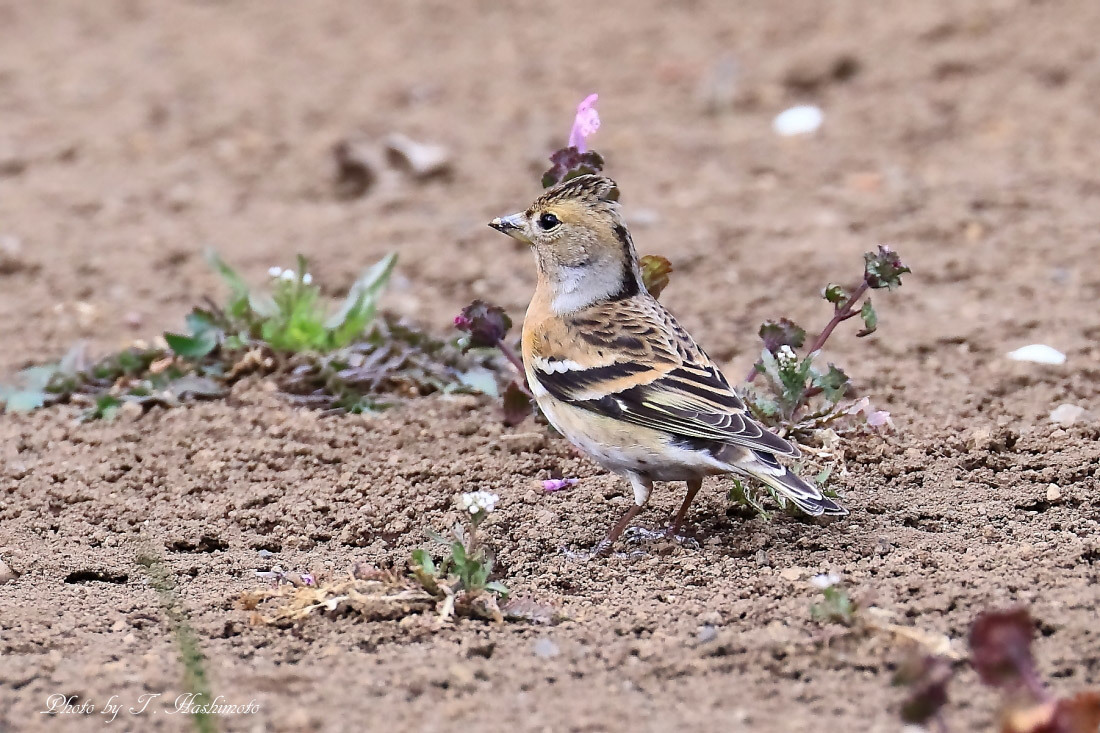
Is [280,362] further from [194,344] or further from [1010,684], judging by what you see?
[1010,684]

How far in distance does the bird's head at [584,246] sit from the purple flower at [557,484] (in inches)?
25.0

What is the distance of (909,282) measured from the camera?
7.15 metres

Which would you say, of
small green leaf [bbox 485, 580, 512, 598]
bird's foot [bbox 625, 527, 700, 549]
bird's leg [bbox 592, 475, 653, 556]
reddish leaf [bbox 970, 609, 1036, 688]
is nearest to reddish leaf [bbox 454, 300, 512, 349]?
bird's leg [bbox 592, 475, 653, 556]

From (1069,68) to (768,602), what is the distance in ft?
21.8

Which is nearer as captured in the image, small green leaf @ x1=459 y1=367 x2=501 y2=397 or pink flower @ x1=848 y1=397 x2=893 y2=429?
pink flower @ x1=848 y1=397 x2=893 y2=429

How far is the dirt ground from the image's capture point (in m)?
3.56

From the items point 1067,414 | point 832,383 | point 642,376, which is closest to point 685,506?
point 642,376

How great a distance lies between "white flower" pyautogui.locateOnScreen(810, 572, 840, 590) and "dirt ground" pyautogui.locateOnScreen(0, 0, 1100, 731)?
40mm

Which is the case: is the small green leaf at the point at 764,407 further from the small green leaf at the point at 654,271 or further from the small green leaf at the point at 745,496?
the small green leaf at the point at 654,271

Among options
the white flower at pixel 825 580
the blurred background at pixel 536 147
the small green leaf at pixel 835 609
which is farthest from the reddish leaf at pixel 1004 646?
the blurred background at pixel 536 147

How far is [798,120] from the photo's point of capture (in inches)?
364

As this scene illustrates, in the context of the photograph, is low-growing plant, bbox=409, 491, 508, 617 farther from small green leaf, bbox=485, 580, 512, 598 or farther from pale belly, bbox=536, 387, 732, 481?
pale belly, bbox=536, 387, 732, 481

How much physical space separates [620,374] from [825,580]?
3.49 feet

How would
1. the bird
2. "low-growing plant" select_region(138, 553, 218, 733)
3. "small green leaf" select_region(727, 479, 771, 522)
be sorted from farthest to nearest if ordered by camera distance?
"small green leaf" select_region(727, 479, 771, 522)
the bird
"low-growing plant" select_region(138, 553, 218, 733)
